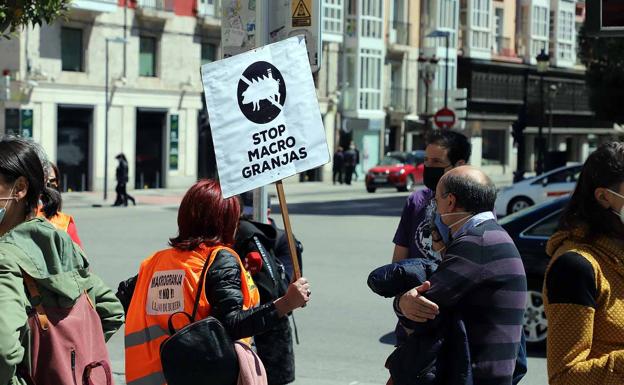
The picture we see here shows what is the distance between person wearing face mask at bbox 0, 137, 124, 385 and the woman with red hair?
0.59m

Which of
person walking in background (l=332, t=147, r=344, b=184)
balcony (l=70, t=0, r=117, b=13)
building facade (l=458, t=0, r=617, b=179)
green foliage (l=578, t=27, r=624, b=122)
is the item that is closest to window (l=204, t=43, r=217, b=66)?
balcony (l=70, t=0, r=117, b=13)

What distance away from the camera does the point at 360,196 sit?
38.0 meters

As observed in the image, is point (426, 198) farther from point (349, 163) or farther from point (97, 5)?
point (349, 163)

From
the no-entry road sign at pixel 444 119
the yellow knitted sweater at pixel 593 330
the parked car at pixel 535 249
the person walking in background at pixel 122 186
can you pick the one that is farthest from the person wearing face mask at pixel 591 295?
the no-entry road sign at pixel 444 119

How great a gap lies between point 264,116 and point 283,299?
80cm

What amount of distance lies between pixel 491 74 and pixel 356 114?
13.5m

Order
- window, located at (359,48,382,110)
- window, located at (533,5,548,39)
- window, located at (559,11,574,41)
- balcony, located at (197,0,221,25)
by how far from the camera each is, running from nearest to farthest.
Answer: balcony, located at (197,0,221,25)
window, located at (359,48,382,110)
window, located at (533,5,548,39)
window, located at (559,11,574,41)

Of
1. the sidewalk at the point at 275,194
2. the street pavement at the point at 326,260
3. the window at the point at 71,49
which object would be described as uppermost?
the window at the point at 71,49

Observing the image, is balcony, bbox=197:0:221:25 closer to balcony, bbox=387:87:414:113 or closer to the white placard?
balcony, bbox=387:87:414:113

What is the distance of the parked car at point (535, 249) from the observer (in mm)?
9430

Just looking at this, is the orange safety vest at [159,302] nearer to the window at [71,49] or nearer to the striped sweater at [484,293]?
the striped sweater at [484,293]

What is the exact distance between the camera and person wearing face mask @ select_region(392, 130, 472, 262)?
19.5 ft

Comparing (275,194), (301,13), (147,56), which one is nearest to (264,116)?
(301,13)

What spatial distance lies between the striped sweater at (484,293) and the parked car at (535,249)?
5.43 m
